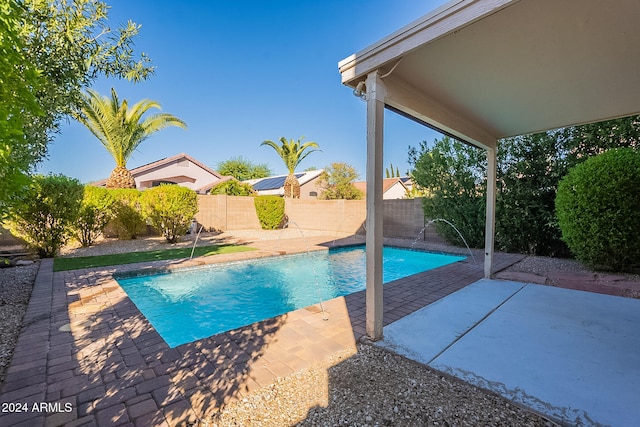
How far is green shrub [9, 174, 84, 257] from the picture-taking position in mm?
7292

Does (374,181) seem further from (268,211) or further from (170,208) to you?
(268,211)

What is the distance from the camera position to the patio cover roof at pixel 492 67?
2207 mm

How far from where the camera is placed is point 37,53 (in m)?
4.79

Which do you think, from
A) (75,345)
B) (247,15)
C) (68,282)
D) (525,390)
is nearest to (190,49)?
(247,15)

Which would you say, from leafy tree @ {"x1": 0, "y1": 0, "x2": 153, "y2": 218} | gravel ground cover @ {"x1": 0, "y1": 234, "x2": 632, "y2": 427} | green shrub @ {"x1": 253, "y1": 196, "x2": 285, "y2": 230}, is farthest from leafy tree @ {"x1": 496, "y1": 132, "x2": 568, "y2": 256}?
green shrub @ {"x1": 253, "y1": 196, "x2": 285, "y2": 230}

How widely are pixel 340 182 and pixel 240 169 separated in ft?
64.9

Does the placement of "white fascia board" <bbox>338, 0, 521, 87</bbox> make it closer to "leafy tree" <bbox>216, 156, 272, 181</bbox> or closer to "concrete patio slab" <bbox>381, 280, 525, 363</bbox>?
"concrete patio slab" <bbox>381, 280, 525, 363</bbox>

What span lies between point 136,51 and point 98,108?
8301 mm

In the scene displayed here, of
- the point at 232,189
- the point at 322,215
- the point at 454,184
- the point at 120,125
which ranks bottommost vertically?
the point at 322,215

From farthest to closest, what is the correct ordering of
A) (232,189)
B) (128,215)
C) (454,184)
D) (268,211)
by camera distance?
(232,189) → (268,211) → (128,215) → (454,184)

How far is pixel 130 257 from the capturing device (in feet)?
26.3

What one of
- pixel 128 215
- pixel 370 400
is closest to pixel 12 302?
pixel 370 400

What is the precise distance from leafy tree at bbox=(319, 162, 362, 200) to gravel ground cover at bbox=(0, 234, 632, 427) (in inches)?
893

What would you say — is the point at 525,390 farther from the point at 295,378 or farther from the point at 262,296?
the point at 262,296
